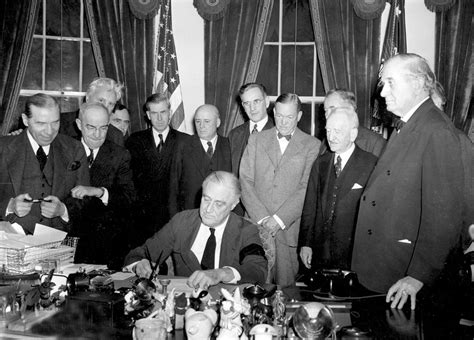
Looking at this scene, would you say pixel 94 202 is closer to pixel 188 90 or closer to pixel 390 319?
pixel 390 319

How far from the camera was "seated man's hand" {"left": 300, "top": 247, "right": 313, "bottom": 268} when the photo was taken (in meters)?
3.54

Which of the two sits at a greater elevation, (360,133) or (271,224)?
(360,133)

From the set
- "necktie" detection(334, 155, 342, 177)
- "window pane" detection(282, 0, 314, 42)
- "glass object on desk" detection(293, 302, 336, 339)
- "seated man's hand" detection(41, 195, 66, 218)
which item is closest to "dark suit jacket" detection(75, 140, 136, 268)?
"seated man's hand" detection(41, 195, 66, 218)

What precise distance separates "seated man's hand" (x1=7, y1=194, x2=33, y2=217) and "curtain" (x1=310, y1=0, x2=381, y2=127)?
4.46m

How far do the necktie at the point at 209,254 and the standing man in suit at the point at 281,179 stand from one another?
129cm

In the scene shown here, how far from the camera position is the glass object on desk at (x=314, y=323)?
172 centimetres

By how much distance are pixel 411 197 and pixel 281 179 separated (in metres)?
1.84

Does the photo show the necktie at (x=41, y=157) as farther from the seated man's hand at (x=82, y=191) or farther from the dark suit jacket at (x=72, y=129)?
the dark suit jacket at (x=72, y=129)

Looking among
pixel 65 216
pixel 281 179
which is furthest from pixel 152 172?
pixel 65 216

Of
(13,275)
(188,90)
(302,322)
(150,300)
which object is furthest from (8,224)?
(188,90)

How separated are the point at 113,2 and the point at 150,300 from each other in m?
5.47

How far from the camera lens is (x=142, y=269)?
8.42 ft

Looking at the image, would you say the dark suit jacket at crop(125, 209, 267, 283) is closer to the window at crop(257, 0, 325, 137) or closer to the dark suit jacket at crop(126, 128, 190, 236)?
the dark suit jacket at crop(126, 128, 190, 236)

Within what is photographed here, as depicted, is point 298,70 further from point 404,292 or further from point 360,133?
point 404,292
